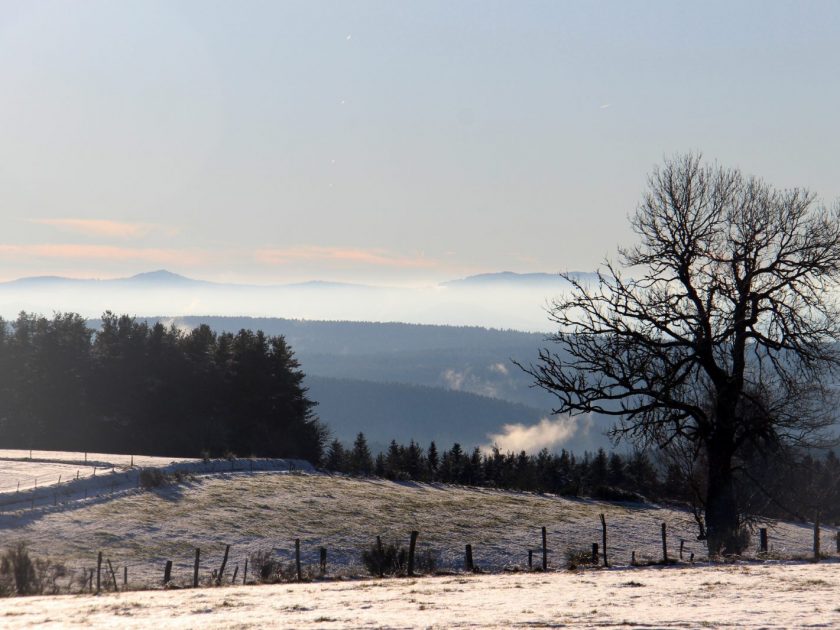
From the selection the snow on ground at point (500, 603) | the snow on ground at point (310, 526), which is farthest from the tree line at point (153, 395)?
the snow on ground at point (500, 603)

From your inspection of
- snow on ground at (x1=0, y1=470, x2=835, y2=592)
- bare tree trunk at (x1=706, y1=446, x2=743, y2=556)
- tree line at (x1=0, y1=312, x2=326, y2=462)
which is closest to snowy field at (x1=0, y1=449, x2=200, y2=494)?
snow on ground at (x1=0, y1=470, x2=835, y2=592)

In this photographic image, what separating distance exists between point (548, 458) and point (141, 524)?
280ft

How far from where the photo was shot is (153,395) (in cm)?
9475

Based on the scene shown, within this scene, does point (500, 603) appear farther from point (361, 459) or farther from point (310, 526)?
point (361, 459)

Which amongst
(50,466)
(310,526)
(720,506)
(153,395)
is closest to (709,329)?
(720,506)

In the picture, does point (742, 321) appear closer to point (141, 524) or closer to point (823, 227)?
point (823, 227)

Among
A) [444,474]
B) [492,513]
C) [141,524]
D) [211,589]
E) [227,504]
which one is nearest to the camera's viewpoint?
[211,589]

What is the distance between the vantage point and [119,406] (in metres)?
93.9

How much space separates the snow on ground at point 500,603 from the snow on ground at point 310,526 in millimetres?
9834

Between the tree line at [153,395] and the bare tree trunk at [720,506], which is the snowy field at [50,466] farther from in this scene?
the bare tree trunk at [720,506]

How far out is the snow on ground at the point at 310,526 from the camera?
40719 mm

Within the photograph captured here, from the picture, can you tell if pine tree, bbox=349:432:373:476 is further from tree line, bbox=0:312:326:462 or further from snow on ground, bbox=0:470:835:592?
snow on ground, bbox=0:470:835:592

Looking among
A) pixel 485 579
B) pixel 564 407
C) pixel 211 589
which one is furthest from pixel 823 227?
pixel 211 589

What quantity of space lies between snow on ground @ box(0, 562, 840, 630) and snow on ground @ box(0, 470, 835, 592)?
32.3 feet
